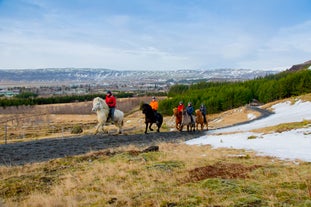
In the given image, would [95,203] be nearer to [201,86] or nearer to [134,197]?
[134,197]

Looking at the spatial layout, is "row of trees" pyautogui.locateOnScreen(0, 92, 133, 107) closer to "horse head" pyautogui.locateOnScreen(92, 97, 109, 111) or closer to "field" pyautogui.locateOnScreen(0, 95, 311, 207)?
"horse head" pyautogui.locateOnScreen(92, 97, 109, 111)

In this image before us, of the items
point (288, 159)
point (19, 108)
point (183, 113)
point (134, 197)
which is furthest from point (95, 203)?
point (19, 108)

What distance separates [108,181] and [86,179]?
845 millimetres

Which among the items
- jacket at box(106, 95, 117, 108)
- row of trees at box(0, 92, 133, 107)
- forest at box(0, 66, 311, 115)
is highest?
jacket at box(106, 95, 117, 108)

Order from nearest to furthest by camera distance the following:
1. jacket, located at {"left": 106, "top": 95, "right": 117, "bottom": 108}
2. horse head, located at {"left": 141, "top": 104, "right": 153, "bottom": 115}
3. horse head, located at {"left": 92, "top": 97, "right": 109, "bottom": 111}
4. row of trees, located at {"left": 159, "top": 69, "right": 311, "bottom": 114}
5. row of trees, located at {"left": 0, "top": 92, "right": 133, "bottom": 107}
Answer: horse head, located at {"left": 92, "top": 97, "right": 109, "bottom": 111} < jacket, located at {"left": 106, "top": 95, "right": 117, "bottom": 108} < horse head, located at {"left": 141, "top": 104, "right": 153, "bottom": 115} < row of trees, located at {"left": 159, "top": 69, "right": 311, "bottom": 114} < row of trees, located at {"left": 0, "top": 92, "right": 133, "bottom": 107}

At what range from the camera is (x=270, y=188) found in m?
7.08

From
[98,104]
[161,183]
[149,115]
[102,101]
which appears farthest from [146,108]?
[161,183]

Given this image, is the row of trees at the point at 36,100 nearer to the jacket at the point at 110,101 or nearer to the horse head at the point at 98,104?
the jacket at the point at 110,101

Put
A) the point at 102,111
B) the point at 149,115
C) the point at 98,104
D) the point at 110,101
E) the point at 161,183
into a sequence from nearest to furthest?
the point at 161,183 < the point at 98,104 < the point at 102,111 < the point at 110,101 < the point at 149,115

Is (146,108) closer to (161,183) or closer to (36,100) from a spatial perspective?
(161,183)

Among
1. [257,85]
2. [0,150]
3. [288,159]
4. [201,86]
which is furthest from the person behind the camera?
[201,86]

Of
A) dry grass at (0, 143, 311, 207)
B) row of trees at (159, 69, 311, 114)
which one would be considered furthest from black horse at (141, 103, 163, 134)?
row of trees at (159, 69, 311, 114)

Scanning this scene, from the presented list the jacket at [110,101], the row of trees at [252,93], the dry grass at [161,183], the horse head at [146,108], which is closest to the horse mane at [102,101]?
the jacket at [110,101]

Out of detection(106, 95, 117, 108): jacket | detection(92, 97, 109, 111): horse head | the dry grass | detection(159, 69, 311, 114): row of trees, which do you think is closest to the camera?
the dry grass
